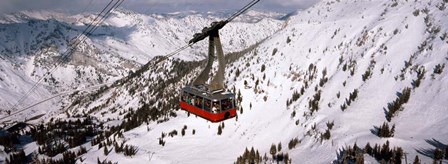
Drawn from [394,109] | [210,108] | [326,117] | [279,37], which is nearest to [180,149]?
[210,108]

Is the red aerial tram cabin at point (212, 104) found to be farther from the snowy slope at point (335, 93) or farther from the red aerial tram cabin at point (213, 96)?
the snowy slope at point (335, 93)

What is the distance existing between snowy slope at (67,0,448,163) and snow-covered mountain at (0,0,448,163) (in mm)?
91

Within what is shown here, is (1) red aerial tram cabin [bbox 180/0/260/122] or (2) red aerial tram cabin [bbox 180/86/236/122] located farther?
(2) red aerial tram cabin [bbox 180/86/236/122]

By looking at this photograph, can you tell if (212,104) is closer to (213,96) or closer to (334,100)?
(213,96)

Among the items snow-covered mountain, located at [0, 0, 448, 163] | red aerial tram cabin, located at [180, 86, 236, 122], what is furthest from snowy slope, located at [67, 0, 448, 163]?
red aerial tram cabin, located at [180, 86, 236, 122]

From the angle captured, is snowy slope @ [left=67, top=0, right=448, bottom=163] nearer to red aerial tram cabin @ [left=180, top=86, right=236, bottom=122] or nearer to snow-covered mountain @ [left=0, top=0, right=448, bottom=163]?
snow-covered mountain @ [left=0, top=0, right=448, bottom=163]

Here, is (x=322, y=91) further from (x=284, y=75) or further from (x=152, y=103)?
(x=152, y=103)

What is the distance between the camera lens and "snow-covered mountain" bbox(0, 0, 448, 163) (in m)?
18.5

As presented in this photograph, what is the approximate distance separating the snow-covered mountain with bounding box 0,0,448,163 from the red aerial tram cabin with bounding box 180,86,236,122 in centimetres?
314

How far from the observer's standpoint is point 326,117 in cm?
2381

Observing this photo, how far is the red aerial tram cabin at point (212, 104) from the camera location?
19.2 meters

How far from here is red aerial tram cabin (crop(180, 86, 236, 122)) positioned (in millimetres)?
19188

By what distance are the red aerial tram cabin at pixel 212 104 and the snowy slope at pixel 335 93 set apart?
494cm

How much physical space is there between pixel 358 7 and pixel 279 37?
11.0m
